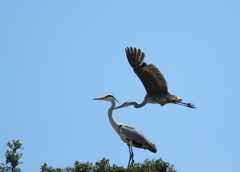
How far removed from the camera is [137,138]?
19.7 metres

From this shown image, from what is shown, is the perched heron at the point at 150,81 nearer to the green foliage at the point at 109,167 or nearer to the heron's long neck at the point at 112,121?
the heron's long neck at the point at 112,121

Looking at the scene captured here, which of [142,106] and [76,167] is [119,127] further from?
[76,167]

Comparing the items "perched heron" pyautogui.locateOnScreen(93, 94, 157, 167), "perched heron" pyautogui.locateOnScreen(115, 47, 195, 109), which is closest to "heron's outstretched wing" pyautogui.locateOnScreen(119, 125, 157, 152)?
"perched heron" pyautogui.locateOnScreen(93, 94, 157, 167)

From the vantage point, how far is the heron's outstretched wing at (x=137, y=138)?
774 inches

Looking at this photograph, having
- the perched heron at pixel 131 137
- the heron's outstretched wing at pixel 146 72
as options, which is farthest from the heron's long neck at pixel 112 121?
the heron's outstretched wing at pixel 146 72

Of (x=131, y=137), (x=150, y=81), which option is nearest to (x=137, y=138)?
(x=131, y=137)

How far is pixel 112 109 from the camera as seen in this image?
21.0m

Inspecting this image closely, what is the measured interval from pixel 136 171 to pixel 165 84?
5260 millimetres

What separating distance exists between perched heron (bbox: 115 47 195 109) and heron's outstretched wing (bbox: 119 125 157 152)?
5.00ft

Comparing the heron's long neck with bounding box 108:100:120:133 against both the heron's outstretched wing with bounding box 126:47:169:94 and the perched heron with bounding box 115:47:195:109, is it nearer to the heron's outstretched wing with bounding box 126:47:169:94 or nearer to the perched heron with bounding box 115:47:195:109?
the perched heron with bounding box 115:47:195:109

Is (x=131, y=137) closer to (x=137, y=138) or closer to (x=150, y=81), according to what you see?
(x=137, y=138)

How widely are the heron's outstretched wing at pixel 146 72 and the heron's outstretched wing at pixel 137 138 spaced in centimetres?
168

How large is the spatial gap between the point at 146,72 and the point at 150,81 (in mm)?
414

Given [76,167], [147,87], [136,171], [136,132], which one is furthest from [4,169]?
[147,87]
